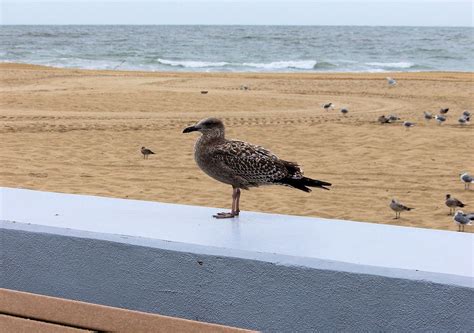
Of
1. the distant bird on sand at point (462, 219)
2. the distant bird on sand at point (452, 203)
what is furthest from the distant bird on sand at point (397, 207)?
the distant bird on sand at point (462, 219)

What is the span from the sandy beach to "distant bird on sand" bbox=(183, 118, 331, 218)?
5385 millimetres

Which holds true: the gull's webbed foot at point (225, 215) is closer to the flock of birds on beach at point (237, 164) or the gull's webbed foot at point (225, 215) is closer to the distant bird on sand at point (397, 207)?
the flock of birds on beach at point (237, 164)

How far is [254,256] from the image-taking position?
2795 mm

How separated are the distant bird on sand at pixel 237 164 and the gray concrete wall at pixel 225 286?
70 cm

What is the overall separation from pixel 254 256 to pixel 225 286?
0.15 m

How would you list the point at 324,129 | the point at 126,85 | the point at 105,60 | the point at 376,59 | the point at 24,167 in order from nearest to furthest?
the point at 24,167 < the point at 324,129 < the point at 126,85 < the point at 105,60 < the point at 376,59

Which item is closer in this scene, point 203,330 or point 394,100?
point 203,330

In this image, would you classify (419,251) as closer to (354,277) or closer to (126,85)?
(354,277)

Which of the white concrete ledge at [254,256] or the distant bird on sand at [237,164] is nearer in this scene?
the white concrete ledge at [254,256]

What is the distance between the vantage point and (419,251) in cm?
285

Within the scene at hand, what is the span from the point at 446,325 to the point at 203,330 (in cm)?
83

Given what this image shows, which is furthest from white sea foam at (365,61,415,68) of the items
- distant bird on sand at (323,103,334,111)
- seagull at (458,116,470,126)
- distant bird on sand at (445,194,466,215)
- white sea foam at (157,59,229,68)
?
distant bird on sand at (445,194,466,215)

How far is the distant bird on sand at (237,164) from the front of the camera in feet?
11.7

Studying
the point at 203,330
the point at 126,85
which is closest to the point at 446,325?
the point at 203,330
